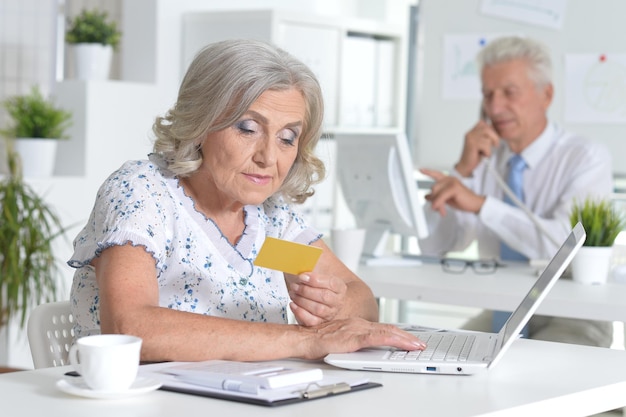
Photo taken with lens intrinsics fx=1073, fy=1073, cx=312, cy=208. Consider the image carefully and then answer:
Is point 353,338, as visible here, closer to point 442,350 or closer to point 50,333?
point 442,350

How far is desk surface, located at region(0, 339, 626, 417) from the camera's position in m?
1.42

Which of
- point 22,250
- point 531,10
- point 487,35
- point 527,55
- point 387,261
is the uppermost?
point 531,10

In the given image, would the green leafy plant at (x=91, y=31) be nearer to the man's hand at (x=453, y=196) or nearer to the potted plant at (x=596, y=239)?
the man's hand at (x=453, y=196)

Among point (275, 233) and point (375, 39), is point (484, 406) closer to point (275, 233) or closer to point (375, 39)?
point (275, 233)

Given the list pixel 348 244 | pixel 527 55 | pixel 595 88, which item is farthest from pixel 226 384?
pixel 595 88

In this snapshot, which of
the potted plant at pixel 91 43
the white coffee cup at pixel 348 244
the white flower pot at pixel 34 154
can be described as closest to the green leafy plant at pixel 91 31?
the potted plant at pixel 91 43

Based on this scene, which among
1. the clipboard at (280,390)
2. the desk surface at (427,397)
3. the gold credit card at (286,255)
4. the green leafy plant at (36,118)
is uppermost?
the green leafy plant at (36,118)

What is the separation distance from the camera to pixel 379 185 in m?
3.51

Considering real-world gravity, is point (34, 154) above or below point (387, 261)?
above

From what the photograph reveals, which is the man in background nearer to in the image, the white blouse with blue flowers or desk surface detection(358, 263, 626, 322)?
desk surface detection(358, 263, 626, 322)

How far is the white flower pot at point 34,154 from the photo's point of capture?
4.84m

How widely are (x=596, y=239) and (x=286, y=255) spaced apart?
5.28 ft

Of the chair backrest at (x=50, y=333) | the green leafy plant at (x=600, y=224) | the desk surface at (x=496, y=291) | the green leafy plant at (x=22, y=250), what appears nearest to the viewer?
the chair backrest at (x=50, y=333)

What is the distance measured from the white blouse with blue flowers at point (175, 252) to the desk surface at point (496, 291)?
919 mm
